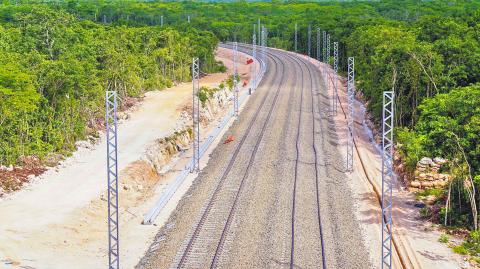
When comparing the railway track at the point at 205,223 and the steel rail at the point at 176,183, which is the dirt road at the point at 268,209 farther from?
the steel rail at the point at 176,183

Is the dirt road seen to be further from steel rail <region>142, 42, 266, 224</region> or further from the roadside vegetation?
the roadside vegetation

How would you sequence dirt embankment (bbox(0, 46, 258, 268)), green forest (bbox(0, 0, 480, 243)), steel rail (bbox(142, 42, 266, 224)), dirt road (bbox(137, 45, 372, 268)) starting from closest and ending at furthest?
1. dirt road (bbox(137, 45, 372, 268))
2. dirt embankment (bbox(0, 46, 258, 268))
3. green forest (bbox(0, 0, 480, 243))
4. steel rail (bbox(142, 42, 266, 224))

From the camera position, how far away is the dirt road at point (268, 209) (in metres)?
30.2

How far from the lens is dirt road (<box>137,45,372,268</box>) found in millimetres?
30172

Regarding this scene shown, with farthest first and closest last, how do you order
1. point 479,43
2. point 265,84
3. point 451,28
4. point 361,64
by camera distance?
point 265,84 < point 361,64 < point 451,28 < point 479,43

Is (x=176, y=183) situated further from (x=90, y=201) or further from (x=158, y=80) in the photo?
(x=158, y=80)

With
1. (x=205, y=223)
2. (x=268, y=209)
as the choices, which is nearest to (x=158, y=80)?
(x=268, y=209)

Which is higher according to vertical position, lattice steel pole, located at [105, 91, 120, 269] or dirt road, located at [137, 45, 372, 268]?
lattice steel pole, located at [105, 91, 120, 269]

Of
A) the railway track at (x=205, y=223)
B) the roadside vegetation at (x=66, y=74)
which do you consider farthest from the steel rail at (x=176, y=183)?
the roadside vegetation at (x=66, y=74)

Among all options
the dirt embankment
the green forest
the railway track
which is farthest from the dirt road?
the green forest

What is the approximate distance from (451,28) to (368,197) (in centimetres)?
3389

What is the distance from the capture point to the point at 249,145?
5328 cm

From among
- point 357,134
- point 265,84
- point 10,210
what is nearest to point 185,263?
point 10,210

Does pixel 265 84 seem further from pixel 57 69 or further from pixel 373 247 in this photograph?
pixel 373 247
